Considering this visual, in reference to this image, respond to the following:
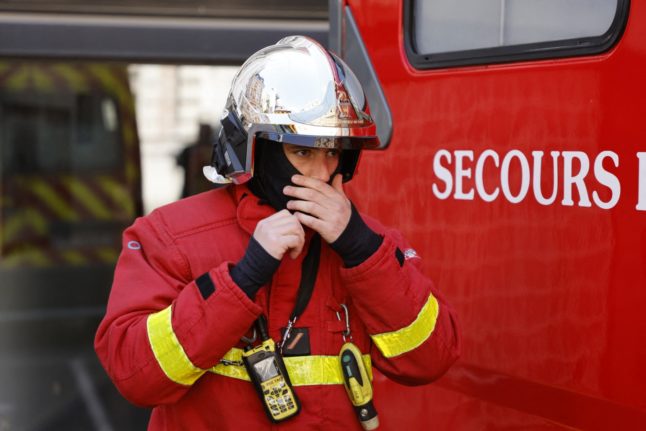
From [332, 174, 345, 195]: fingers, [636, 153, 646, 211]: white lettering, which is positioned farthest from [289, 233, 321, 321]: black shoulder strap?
[636, 153, 646, 211]: white lettering

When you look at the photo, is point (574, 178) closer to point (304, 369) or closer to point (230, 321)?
point (304, 369)

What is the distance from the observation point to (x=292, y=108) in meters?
1.96

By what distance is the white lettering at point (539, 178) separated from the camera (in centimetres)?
223

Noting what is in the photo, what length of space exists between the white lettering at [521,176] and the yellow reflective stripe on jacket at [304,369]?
2.03 ft

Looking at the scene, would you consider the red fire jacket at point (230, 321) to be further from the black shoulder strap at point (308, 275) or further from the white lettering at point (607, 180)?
the white lettering at point (607, 180)

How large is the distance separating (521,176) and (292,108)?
623 mm

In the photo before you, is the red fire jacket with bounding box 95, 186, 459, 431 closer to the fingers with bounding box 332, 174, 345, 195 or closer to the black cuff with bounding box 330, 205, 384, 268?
the black cuff with bounding box 330, 205, 384, 268

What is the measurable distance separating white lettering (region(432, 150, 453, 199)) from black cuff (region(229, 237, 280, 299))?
2.52ft

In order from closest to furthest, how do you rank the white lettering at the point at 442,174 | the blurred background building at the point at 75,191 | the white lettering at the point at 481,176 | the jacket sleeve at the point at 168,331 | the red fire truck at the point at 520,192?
the jacket sleeve at the point at 168,331 → the red fire truck at the point at 520,192 → the white lettering at the point at 481,176 → the white lettering at the point at 442,174 → the blurred background building at the point at 75,191

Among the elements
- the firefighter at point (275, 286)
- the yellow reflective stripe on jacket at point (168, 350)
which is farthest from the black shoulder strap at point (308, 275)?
the yellow reflective stripe on jacket at point (168, 350)

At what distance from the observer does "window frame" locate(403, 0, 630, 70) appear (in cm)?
211

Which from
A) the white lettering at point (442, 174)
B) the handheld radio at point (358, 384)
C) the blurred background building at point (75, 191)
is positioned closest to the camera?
the handheld radio at point (358, 384)

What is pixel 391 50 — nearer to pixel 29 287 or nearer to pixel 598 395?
pixel 598 395

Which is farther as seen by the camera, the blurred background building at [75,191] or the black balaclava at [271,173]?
the blurred background building at [75,191]
